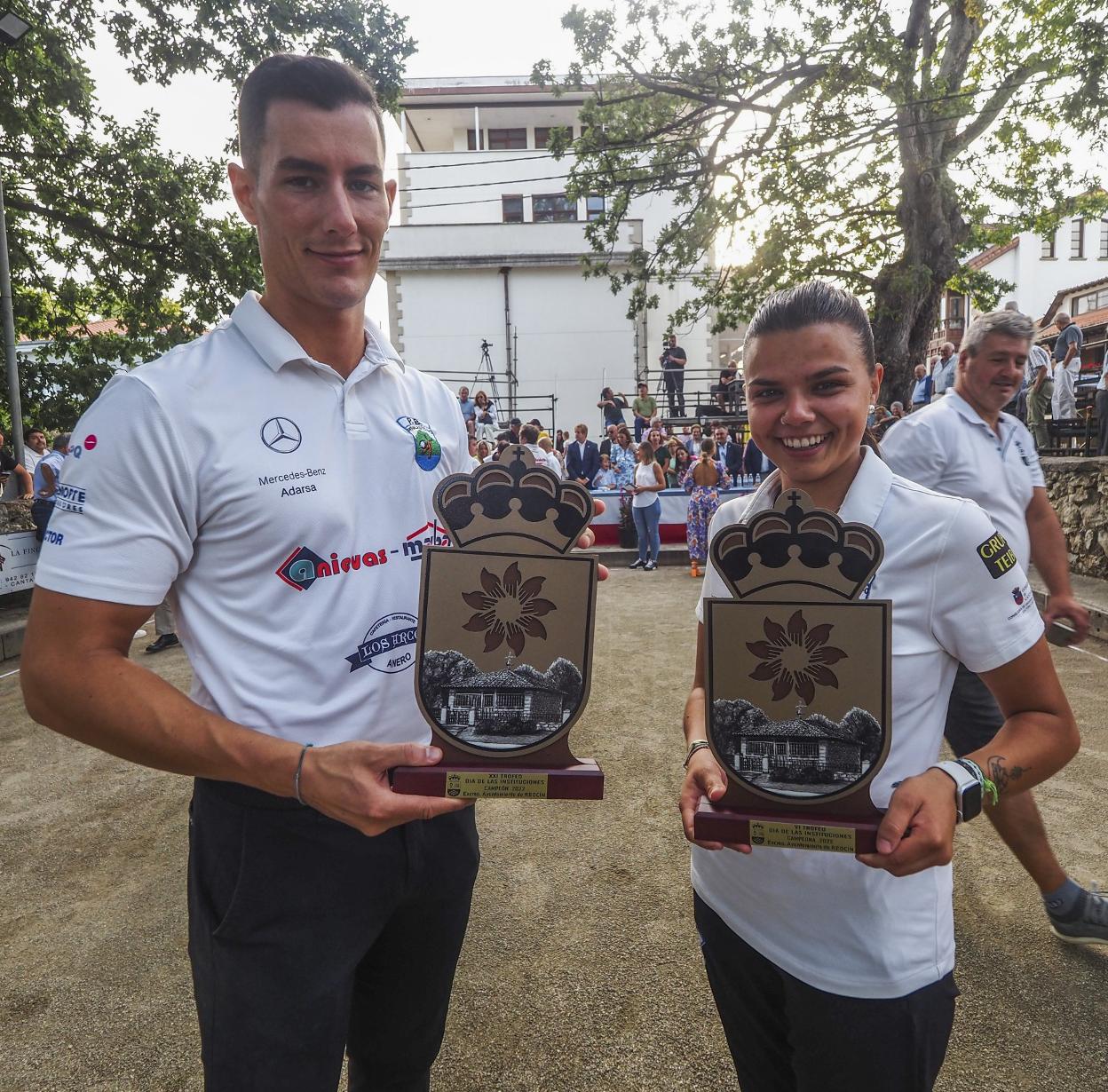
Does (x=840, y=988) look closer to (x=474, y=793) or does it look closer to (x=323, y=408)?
(x=474, y=793)

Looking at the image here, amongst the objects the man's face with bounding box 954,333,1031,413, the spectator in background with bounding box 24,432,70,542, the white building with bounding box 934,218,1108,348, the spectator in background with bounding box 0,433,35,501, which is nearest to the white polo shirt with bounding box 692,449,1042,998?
the man's face with bounding box 954,333,1031,413

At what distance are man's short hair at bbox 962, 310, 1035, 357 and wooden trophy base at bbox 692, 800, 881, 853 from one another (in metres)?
2.30

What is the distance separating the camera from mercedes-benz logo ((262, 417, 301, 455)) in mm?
1219

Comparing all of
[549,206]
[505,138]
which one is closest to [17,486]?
[549,206]

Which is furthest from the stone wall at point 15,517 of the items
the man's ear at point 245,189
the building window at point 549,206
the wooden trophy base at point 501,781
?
the building window at point 549,206

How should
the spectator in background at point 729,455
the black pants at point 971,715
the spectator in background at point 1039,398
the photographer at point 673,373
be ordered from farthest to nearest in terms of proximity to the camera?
the photographer at point 673,373 → the spectator in background at point 729,455 → the spectator in background at point 1039,398 → the black pants at point 971,715

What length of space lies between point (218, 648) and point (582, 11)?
45.9ft

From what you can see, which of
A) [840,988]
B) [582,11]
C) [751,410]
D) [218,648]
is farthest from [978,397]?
[582,11]

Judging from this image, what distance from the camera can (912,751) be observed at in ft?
4.02

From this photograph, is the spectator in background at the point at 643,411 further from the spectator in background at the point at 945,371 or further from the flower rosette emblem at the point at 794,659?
the flower rosette emblem at the point at 794,659

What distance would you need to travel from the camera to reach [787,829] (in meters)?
1.14

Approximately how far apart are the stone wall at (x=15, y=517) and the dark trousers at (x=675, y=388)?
495 inches

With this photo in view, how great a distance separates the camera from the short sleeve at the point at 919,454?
8.77 ft

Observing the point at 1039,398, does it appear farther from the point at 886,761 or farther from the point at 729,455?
the point at 886,761
